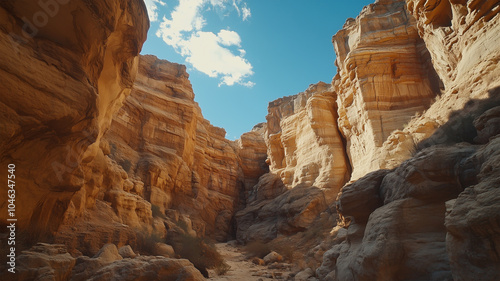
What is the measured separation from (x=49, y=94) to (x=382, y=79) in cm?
2004

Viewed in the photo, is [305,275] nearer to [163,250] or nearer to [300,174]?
[163,250]

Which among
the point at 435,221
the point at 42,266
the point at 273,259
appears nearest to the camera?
the point at 435,221

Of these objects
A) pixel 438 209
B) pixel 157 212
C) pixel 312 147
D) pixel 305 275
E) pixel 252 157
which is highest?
pixel 252 157

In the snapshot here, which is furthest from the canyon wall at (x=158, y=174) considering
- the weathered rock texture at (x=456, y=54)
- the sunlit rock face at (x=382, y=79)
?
the sunlit rock face at (x=382, y=79)

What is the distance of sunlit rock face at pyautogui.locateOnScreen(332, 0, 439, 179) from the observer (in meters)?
19.1

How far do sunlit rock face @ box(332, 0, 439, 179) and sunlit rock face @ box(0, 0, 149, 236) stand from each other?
15388 mm

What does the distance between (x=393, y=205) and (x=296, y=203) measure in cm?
1691

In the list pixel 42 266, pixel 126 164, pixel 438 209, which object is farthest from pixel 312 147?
pixel 42 266

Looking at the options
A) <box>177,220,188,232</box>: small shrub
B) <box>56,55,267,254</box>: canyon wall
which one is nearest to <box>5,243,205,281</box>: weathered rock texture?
<box>56,55,267,254</box>: canyon wall

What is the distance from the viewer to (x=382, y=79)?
2023 cm

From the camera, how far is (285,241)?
19.4 meters

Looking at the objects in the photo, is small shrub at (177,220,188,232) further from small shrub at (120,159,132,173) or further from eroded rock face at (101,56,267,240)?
small shrub at (120,159,132,173)

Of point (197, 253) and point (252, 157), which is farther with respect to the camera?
point (252, 157)

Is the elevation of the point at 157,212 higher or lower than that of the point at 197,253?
higher
